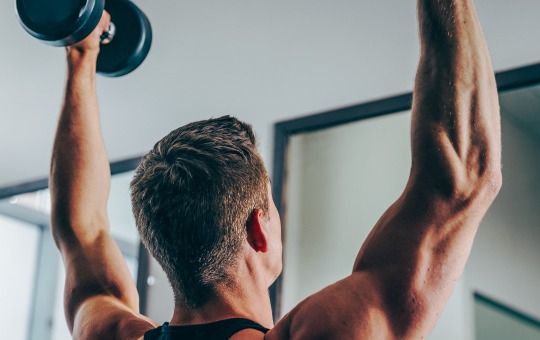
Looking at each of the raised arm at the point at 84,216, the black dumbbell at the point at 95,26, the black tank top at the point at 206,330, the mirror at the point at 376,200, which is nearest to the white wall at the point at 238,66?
the mirror at the point at 376,200

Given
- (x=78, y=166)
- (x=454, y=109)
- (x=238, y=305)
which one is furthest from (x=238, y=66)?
(x=454, y=109)

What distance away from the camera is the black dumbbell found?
1493 mm

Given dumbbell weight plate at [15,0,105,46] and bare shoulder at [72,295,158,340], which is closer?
bare shoulder at [72,295,158,340]

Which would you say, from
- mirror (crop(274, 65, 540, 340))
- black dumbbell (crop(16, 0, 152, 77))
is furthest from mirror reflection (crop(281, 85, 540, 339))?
black dumbbell (crop(16, 0, 152, 77))

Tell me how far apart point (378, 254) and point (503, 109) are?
4.25ft

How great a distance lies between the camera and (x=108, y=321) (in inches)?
48.1

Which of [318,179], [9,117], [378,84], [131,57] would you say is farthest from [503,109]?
[9,117]

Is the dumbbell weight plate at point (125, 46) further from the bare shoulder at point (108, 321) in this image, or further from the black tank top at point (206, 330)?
the black tank top at point (206, 330)

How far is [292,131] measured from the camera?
248 cm

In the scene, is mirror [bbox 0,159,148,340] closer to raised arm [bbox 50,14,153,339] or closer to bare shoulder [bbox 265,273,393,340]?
raised arm [bbox 50,14,153,339]

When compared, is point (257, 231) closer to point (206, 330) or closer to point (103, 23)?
point (206, 330)

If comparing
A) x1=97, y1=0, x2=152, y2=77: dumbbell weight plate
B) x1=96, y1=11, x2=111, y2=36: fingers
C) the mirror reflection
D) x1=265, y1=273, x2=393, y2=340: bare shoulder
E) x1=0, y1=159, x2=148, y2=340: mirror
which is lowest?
x1=0, y1=159, x2=148, y2=340: mirror

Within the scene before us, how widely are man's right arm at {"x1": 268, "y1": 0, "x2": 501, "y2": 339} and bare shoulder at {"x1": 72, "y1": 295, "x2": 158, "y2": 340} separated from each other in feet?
1.08

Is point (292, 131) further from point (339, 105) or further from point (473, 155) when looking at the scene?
point (473, 155)
